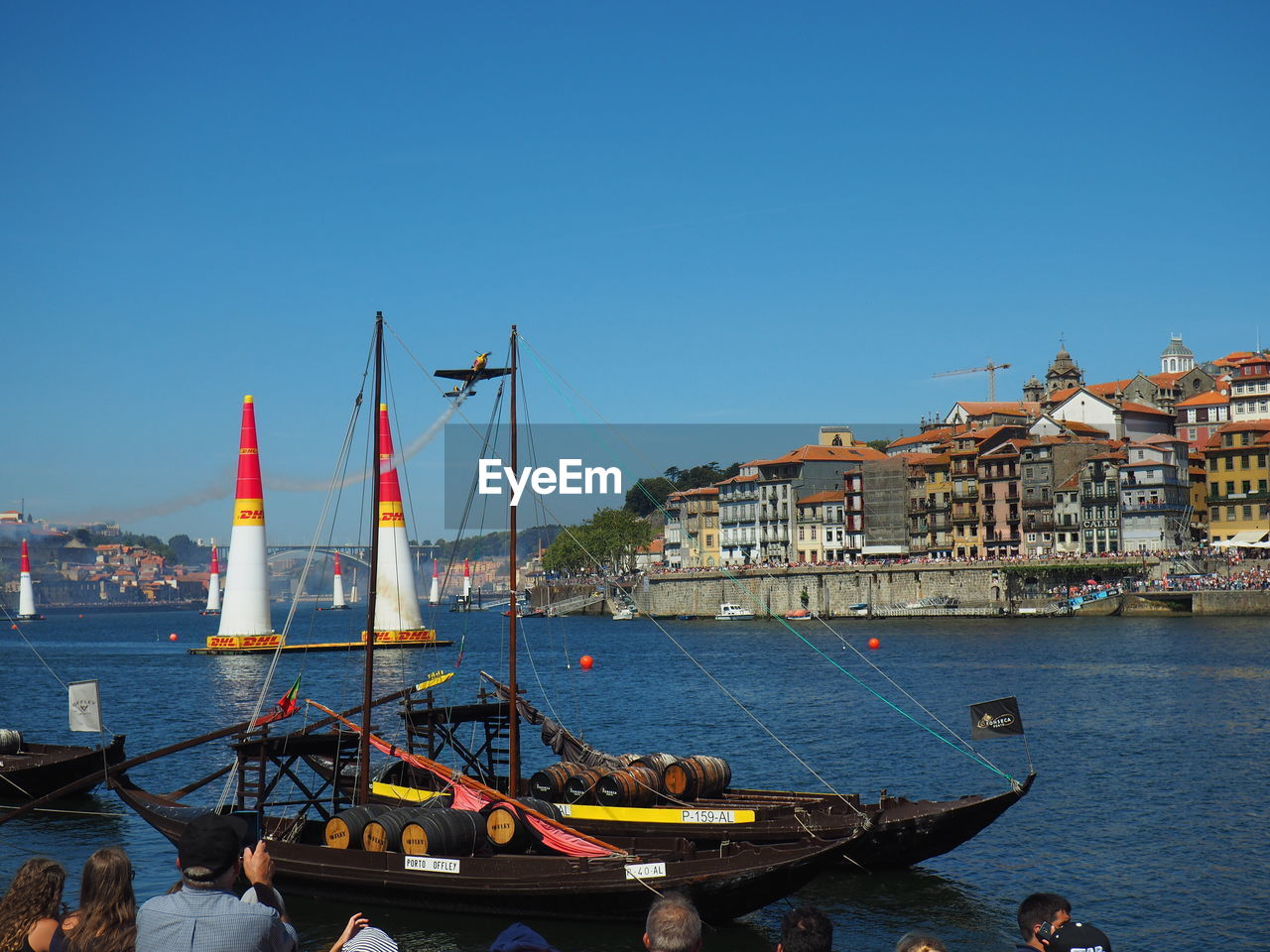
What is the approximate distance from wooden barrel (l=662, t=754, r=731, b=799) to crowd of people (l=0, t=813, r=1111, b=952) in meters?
17.3

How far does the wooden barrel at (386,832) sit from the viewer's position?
21.9 m

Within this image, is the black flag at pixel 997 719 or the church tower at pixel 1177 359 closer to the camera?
the black flag at pixel 997 719

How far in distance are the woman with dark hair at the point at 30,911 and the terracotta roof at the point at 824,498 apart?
13661 cm

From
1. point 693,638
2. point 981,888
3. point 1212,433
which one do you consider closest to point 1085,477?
point 1212,433

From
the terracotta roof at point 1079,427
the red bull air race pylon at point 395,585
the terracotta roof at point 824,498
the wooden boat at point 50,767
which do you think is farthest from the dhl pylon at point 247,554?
the terracotta roof at point 1079,427

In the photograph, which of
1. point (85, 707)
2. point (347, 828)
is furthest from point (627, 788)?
point (85, 707)

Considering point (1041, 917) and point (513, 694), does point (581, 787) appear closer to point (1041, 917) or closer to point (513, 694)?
point (513, 694)

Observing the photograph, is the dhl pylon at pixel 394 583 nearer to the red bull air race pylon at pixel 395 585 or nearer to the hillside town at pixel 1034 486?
the red bull air race pylon at pixel 395 585

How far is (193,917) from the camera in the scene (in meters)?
6.58

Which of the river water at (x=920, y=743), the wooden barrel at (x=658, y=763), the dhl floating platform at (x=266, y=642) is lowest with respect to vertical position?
the river water at (x=920, y=743)

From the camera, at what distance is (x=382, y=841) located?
21938mm

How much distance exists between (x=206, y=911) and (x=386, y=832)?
52.4 feet

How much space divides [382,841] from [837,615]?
351 feet

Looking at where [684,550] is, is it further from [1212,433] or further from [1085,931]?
[1085,931]
